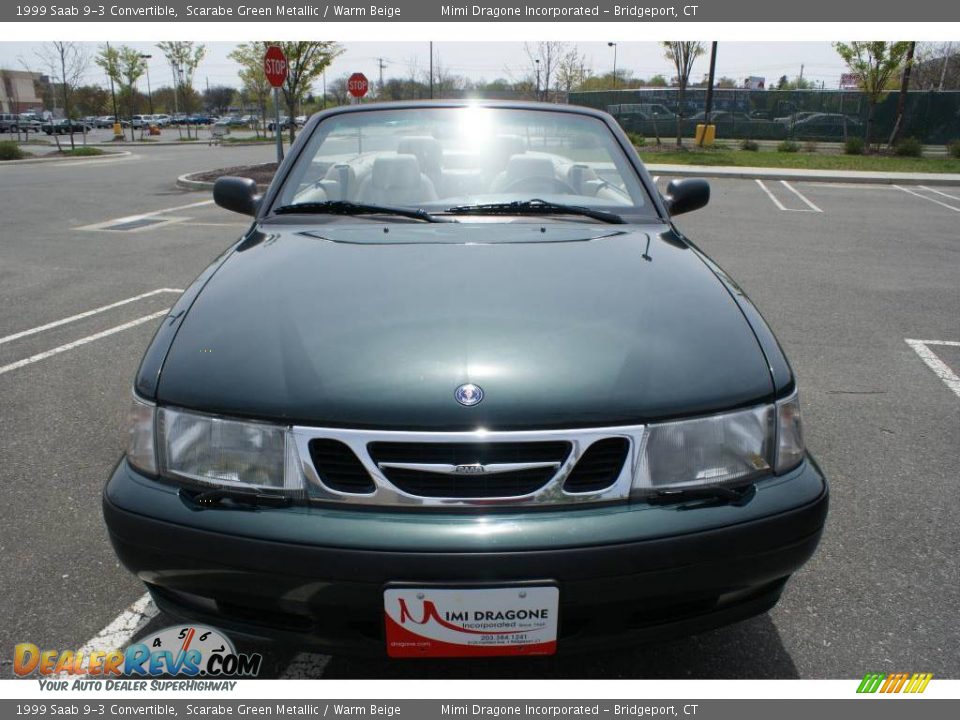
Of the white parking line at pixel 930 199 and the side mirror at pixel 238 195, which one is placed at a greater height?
the side mirror at pixel 238 195

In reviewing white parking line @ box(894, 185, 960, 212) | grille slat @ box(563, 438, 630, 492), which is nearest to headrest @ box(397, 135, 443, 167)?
grille slat @ box(563, 438, 630, 492)

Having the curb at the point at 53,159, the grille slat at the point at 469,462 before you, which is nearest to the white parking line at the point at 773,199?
the grille slat at the point at 469,462

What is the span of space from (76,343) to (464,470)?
4.35 meters

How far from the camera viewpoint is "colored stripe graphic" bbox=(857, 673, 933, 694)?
6.48ft

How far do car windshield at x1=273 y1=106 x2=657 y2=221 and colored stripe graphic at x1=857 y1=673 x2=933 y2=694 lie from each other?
67.4 inches

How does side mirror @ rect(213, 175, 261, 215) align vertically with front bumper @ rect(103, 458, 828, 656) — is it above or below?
above

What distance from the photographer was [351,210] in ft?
8.96

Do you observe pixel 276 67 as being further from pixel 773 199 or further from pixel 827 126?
pixel 827 126

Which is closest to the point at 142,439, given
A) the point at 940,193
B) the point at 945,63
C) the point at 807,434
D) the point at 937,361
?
the point at 807,434

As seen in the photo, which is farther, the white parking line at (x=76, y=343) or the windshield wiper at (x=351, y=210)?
the white parking line at (x=76, y=343)

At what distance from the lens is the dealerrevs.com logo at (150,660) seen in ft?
6.35

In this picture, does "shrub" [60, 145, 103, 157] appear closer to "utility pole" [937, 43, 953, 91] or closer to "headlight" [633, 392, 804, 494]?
"headlight" [633, 392, 804, 494]

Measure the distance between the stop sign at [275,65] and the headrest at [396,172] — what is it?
36.9 ft

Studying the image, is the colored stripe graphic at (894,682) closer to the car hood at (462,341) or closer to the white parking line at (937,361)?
the car hood at (462,341)
